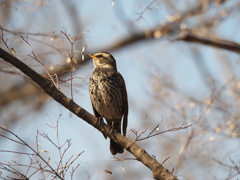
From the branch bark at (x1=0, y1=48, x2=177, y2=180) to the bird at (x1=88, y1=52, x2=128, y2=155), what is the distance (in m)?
1.36

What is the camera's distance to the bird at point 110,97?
594 centimetres

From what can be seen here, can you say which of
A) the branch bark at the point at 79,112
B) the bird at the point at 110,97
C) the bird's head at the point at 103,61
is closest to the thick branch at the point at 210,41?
the bird at the point at 110,97

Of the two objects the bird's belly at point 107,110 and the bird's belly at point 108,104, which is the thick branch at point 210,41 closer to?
the bird's belly at point 108,104

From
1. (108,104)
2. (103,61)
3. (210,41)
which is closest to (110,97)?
(108,104)

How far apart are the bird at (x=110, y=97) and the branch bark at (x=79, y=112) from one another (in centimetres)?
136

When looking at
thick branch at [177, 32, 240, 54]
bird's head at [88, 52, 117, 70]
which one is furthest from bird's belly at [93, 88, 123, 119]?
thick branch at [177, 32, 240, 54]

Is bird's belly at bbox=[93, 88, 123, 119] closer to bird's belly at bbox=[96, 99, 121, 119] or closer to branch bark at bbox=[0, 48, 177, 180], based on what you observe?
bird's belly at bbox=[96, 99, 121, 119]

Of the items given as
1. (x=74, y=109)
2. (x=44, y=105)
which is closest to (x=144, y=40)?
(x=44, y=105)

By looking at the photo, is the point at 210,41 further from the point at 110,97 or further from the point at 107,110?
the point at 107,110

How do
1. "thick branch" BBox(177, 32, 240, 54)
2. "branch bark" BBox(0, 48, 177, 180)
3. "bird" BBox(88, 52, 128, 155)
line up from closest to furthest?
"branch bark" BBox(0, 48, 177, 180) < "thick branch" BBox(177, 32, 240, 54) < "bird" BBox(88, 52, 128, 155)

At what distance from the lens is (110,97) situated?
600cm

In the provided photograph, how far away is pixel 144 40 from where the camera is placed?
1031cm

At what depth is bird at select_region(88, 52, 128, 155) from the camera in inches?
234

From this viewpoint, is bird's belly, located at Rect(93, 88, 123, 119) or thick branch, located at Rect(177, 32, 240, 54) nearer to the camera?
thick branch, located at Rect(177, 32, 240, 54)
